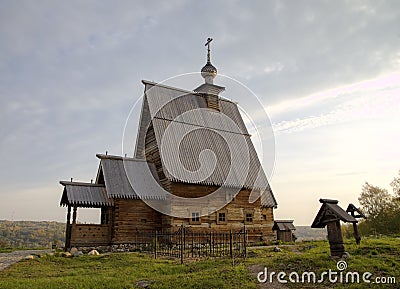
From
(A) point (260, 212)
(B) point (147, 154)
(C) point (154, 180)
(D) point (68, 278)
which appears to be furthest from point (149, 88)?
(D) point (68, 278)

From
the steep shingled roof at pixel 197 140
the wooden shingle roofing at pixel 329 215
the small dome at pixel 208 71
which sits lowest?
the wooden shingle roofing at pixel 329 215

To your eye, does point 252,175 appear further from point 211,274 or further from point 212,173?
point 211,274

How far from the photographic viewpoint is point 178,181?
2147 cm

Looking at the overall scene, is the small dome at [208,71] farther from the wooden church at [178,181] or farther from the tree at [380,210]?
the tree at [380,210]

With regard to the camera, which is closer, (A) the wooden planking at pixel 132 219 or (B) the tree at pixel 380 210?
(A) the wooden planking at pixel 132 219

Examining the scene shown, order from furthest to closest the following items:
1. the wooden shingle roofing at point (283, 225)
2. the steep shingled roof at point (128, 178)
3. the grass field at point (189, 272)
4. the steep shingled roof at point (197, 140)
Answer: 1. the wooden shingle roofing at point (283, 225)
2. the steep shingled roof at point (197, 140)
3. the steep shingled roof at point (128, 178)
4. the grass field at point (189, 272)

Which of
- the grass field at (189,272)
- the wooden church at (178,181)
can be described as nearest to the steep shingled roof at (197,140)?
the wooden church at (178,181)

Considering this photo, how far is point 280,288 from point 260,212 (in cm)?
1759

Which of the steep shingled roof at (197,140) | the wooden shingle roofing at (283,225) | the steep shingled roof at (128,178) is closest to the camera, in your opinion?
the steep shingled roof at (128,178)

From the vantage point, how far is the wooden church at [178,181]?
781 inches

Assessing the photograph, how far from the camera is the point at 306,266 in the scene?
979 centimetres

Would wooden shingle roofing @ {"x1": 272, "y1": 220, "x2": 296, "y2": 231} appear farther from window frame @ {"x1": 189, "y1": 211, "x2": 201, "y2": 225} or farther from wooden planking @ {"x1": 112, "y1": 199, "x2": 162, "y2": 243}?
wooden planking @ {"x1": 112, "y1": 199, "x2": 162, "y2": 243}

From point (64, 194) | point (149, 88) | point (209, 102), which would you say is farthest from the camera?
point (209, 102)

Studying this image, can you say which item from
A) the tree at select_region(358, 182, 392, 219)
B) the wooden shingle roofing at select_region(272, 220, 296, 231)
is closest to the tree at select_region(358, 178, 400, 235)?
the tree at select_region(358, 182, 392, 219)
